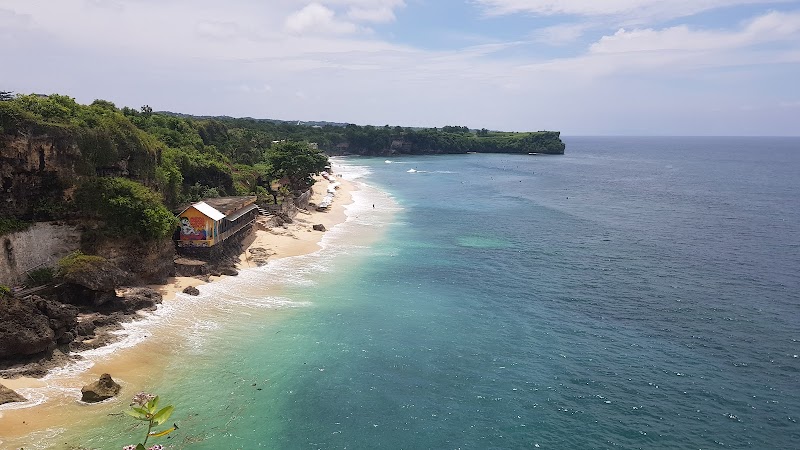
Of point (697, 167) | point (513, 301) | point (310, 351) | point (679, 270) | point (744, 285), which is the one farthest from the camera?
point (697, 167)

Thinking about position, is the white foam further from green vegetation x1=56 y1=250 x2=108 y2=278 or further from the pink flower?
green vegetation x1=56 y1=250 x2=108 y2=278

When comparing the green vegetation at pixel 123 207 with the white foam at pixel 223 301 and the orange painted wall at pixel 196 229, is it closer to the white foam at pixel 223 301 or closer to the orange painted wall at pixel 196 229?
the orange painted wall at pixel 196 229

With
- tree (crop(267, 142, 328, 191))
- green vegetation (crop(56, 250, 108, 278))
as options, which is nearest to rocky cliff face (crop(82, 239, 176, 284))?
green vegetation (crop(56, 250, 108, 278))

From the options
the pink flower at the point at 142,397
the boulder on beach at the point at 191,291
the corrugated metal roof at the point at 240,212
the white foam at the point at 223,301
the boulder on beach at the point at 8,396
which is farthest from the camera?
the corrugated metal roof at the point at 240,212

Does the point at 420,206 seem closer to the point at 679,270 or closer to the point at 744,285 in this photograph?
the point at 679,270

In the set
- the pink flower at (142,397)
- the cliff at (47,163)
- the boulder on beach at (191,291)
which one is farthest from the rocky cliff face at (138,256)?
the pink flower at (142,397)

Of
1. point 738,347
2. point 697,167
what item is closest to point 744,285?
point 738,347
